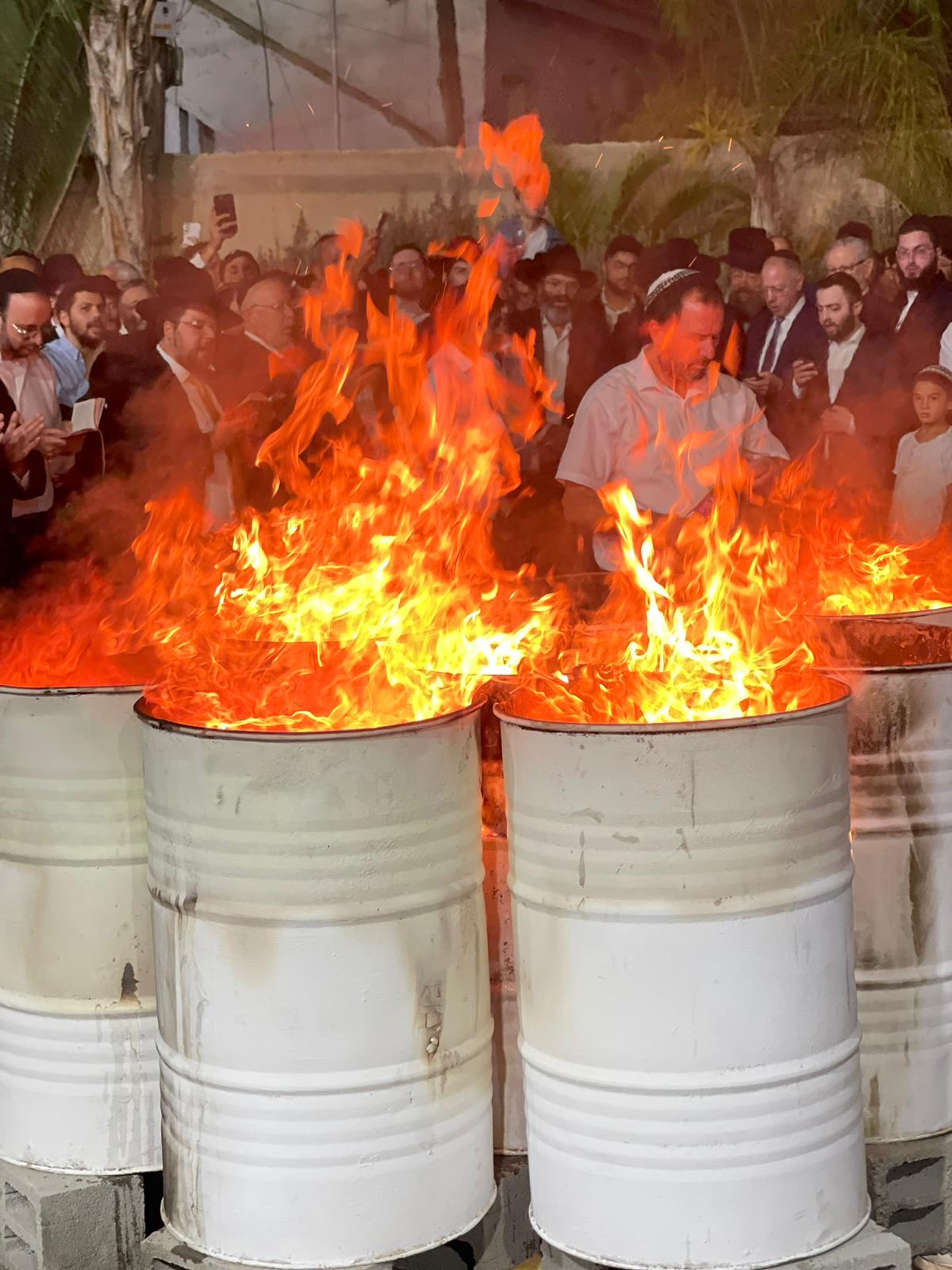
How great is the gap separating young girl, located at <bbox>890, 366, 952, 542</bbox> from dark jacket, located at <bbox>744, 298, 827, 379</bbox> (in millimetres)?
521

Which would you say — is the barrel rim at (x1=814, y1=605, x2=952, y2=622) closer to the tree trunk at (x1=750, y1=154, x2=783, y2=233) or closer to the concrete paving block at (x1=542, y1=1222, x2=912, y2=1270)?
the concrete paving block at (x1=542, y1=1222, x2=912, y2=1270)

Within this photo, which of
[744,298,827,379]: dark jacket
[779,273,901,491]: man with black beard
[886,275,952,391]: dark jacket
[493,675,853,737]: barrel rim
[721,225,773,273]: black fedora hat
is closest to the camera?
[493,675,853,737]: barrel rim

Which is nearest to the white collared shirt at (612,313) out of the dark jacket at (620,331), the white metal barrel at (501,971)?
the dark jacket at (620,331)

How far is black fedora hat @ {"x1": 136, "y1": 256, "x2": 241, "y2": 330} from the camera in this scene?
6.91 meters

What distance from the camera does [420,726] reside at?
2.61 m

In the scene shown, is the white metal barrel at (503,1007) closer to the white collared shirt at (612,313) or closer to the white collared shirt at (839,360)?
the white collared shirt at (839,360)

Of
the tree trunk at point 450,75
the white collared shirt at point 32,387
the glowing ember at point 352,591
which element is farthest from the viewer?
the tree trunk at point 450,75

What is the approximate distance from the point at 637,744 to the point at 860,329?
469 centimetres

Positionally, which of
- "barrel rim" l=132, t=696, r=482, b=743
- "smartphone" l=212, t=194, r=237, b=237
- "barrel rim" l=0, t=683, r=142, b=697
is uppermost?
"smartphone" l=212, t=194, r=237, b=237

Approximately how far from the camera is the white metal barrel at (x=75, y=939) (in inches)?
116

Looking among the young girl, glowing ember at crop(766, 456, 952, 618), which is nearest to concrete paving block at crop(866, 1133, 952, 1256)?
glowing ember at crop(766, 456, 952, 618)

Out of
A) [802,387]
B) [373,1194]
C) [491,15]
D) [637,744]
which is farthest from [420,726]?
[491,15]

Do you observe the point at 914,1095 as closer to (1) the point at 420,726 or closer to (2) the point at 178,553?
(1) the point at 420,726

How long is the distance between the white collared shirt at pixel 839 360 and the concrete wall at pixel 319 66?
95.8 inches
